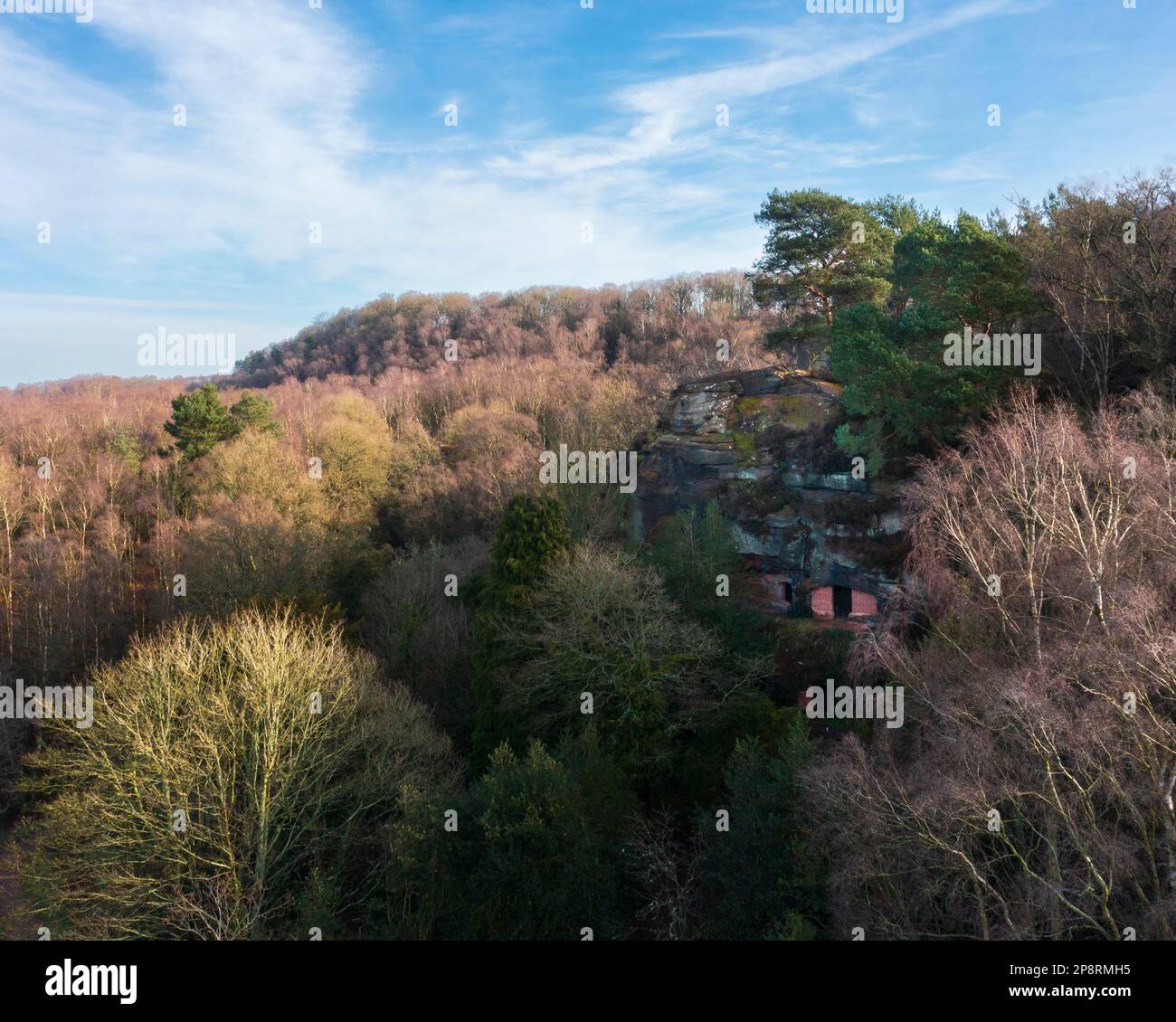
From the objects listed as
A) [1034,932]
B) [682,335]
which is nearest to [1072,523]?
[1034,932]

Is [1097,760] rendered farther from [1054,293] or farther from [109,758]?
[109,758]

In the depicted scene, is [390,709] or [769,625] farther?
[769,625]

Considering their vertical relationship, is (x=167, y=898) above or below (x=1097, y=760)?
below

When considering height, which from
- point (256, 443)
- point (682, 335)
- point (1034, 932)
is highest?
point (682, 335)

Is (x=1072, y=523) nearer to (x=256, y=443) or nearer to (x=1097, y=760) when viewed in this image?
(x=1097, y=760)

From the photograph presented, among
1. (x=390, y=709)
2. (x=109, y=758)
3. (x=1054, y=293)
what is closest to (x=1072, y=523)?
(x=1054, y=293)
